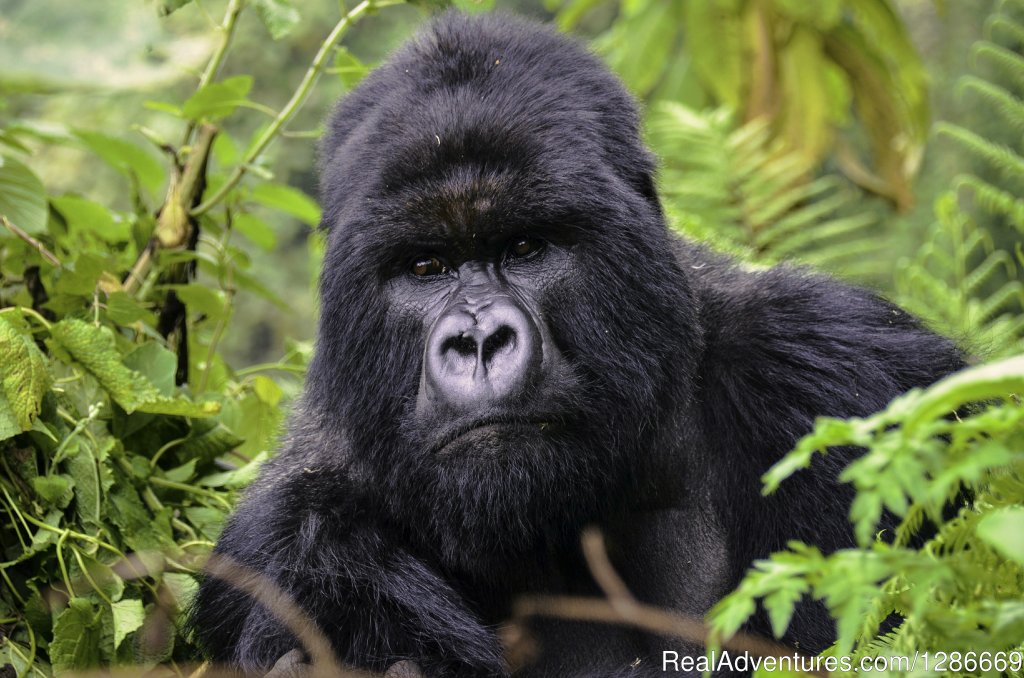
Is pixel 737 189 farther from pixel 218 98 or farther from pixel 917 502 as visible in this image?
pixel 917 502

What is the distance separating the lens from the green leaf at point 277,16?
3.20m

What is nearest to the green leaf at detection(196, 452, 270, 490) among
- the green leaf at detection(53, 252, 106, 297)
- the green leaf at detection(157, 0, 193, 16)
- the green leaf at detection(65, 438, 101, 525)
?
the green leaf at detection(65, 438, 101, 525)

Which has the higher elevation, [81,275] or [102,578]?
[81,275]

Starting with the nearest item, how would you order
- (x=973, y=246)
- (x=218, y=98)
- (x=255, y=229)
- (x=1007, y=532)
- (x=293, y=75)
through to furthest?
(x=1007, y=532), (x=218, y=98), (x=255, y=229), (x=973, y=246), (x=293, y=75)

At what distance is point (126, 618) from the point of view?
8.32 ft

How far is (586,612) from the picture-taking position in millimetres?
2576

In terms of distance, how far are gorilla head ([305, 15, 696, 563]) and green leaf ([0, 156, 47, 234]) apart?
39.8 inches

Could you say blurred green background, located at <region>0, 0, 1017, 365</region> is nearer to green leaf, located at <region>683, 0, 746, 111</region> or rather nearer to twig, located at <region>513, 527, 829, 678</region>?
green leaf, located at <region>683, 0, 746, 111</region>

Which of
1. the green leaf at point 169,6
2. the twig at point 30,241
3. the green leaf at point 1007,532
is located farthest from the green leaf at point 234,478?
the green leaf at point 1007,532

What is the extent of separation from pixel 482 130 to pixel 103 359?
1.14 m

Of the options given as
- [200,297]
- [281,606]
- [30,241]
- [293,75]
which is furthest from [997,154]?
[293,75]

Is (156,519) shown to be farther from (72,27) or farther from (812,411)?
(72,27)

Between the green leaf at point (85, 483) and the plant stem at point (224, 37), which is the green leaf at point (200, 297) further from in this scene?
the green leaf at point (85, 483)

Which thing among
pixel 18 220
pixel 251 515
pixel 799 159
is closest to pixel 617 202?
pixel 251 515
